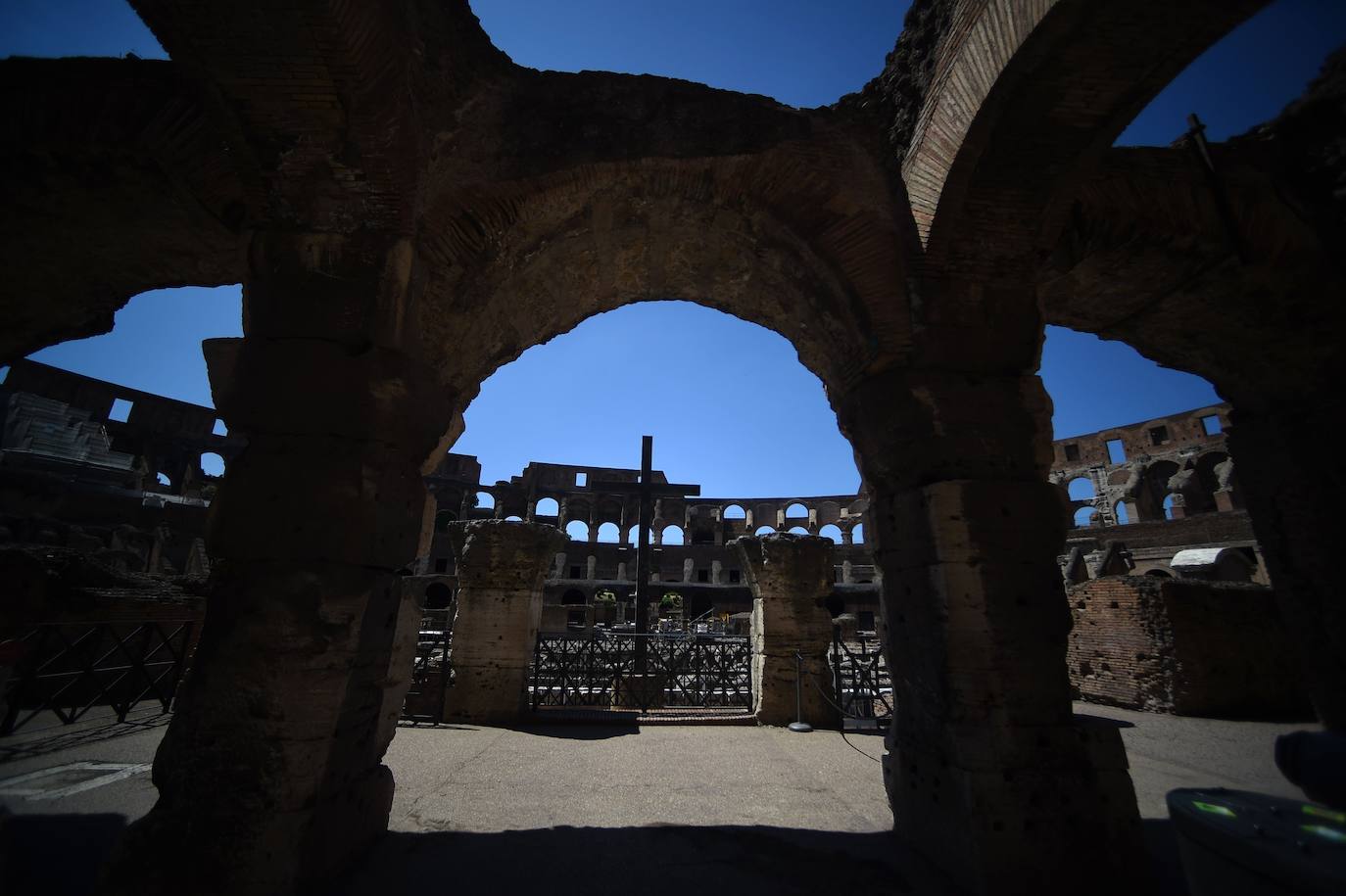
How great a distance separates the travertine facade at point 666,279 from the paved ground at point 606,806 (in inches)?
19.7

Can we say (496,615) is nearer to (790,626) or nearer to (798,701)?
(790,626)

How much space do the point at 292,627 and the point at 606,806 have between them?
7.43 ft

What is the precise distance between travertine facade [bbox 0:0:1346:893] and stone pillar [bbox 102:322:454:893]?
1 centimetres

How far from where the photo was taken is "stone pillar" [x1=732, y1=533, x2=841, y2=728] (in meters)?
6.95

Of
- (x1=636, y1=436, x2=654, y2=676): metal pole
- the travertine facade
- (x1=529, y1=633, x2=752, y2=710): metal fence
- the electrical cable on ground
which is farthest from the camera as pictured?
(x1=636, y1=436, x2=654, y2=676): metal pole

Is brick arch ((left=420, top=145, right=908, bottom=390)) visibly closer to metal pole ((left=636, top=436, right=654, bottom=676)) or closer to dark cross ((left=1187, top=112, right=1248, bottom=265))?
dark cross ((left=1187, top=112, right=1248, bottom=265))

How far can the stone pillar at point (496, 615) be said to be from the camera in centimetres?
689

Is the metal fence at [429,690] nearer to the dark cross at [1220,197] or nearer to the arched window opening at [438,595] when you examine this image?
the dark cross at [1220,197]

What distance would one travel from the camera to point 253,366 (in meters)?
2.56

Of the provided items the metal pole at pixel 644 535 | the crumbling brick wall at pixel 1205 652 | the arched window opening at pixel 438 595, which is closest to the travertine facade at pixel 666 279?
the crumbling brick wall at pixel 1205 652

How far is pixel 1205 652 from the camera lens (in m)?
7.20

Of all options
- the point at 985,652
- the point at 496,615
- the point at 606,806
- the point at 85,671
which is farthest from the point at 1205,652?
the point at 85,671

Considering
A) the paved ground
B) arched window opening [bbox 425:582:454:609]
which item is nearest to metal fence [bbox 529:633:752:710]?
the paved ground

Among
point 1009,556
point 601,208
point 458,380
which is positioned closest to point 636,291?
point 601,208
